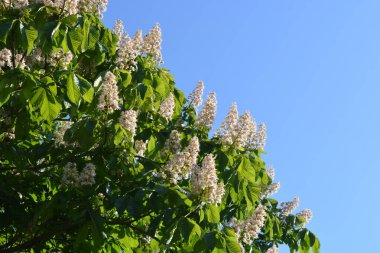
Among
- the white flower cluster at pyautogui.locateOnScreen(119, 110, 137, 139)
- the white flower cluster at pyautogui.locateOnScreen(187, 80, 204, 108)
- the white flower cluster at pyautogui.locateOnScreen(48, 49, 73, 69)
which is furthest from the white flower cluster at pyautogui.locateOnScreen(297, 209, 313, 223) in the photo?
the white flower cluster at pyautogui.locateOnScreen(48, 49, 73, 69)

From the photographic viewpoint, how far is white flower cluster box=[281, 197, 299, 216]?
23.3 feet

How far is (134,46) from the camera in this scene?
213 inches

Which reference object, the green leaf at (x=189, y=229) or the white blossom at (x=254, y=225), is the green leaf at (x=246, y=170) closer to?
the white blossom at (x=254, y=225)

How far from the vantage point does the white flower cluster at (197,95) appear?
6.18 metres

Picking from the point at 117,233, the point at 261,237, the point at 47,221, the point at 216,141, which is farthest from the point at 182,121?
the point at 261,237

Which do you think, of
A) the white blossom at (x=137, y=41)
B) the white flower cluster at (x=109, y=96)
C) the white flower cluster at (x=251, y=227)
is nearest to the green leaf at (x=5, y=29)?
the white flower cluster at (x=109, y=96)

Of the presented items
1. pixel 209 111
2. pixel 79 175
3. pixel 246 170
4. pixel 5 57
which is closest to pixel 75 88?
pixel 79 175

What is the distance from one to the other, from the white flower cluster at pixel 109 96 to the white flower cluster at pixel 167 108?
821 mm

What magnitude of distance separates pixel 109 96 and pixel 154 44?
1.38 m

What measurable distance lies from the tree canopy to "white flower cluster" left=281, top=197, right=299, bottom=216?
1006mm

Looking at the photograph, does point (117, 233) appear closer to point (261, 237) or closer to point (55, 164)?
point (55, 164)

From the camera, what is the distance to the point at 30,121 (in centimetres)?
507

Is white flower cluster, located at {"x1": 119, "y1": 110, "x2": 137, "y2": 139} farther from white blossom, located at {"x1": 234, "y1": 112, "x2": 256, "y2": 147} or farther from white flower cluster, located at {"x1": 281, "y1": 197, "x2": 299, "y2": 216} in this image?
white flower cluster, located at {"x1": 281, "y1": 197, "x2": 299, "y2": 216}

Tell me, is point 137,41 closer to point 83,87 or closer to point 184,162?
point 83,87
